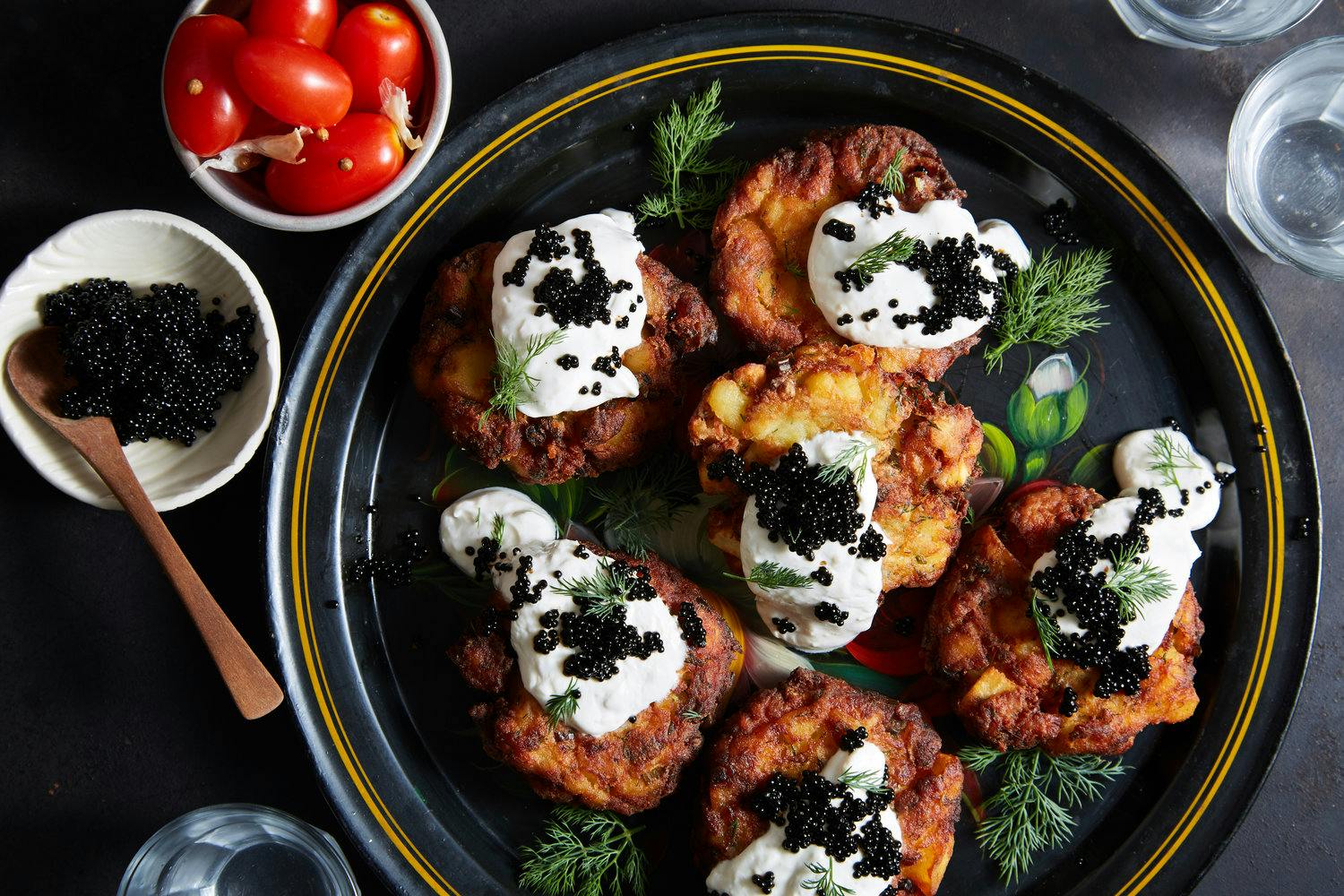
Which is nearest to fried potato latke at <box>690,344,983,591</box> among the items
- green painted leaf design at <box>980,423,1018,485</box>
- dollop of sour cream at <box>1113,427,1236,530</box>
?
green painted leaf design at <box>980,423,1018,485</box>

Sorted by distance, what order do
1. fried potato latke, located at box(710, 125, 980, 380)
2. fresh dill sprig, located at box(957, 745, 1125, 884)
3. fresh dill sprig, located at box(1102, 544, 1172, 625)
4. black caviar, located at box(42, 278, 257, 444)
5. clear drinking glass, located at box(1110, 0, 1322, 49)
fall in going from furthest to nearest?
1. clear drinking glass, located at box(1110, 0, 1322, 49)
2. fresh dill sprig, located at box(957, 745, 1125, 884)
3. fried potato latke, located at box(710, 125, 980, 380)
4. fresh dill sprig, located at box(1102, 544, 1172, 625)
5. black caviar, located at box(42, 278, 257, 444)

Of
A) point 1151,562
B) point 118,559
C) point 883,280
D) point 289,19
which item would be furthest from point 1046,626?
point 118,559

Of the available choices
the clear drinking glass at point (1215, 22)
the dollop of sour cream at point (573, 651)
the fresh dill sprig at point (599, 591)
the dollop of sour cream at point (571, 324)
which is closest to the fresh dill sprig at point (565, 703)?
the dollop of sour cream at point (573, 651)

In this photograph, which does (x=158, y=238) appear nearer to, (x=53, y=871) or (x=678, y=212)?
(x=678, y=212)

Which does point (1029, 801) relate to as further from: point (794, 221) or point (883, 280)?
point (794, 221)

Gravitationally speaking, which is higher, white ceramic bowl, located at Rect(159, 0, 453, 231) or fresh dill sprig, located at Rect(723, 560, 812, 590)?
white ceramic bowl, located at Rect(159, 0, 453, 231)

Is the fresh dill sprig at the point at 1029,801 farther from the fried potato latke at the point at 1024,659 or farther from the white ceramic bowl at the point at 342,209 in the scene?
the white ceramic bowl at the point at 342,209

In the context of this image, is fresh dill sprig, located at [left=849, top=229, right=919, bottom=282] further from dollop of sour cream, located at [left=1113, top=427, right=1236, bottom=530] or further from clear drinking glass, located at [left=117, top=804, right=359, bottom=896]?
clear drinking glass, located at [left=117, top=804, right=359, bottom=896]

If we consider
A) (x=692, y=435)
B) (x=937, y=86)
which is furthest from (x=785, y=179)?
(x=692, y=435)
